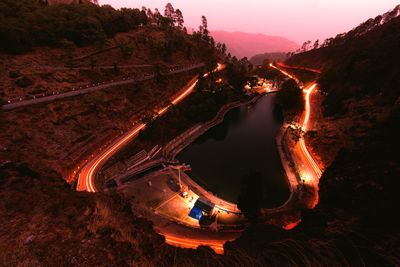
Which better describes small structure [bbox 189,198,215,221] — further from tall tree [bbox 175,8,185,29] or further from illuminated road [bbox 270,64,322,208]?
tall tree [bbox 175,8,185,29]

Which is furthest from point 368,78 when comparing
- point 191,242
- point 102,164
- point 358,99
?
point 102,164

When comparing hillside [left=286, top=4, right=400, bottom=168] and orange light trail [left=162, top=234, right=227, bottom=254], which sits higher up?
hillside [left=286, top=4, right=400, bottom=168]

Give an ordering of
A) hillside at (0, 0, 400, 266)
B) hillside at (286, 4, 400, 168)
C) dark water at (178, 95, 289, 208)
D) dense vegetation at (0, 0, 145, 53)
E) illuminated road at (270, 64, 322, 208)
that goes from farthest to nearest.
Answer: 1. dense vegetation at (0, 0, 145, 53)
2. hillside at (286, 4, 400, 168)
3. dark water at (178, 95, 289, 208)
4. illuminated road at (270, 64, 322, 208)
5. hillside at (0, 0, 400, 266)

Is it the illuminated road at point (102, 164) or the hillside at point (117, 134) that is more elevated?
the hillside at point (117, 134)

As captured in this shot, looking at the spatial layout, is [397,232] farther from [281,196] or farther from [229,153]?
[229,153]

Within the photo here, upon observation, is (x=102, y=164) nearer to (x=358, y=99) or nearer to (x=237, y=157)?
(x=237, y=157)

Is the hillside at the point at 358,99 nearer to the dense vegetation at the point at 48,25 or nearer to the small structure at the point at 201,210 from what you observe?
the small structure at the point at 201,210

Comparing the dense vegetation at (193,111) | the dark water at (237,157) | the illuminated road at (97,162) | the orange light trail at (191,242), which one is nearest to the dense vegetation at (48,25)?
the illuminated road at (97,162)

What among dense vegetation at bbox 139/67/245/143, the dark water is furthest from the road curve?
the dark water

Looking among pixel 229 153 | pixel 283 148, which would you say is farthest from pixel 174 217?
pixel 283 148
